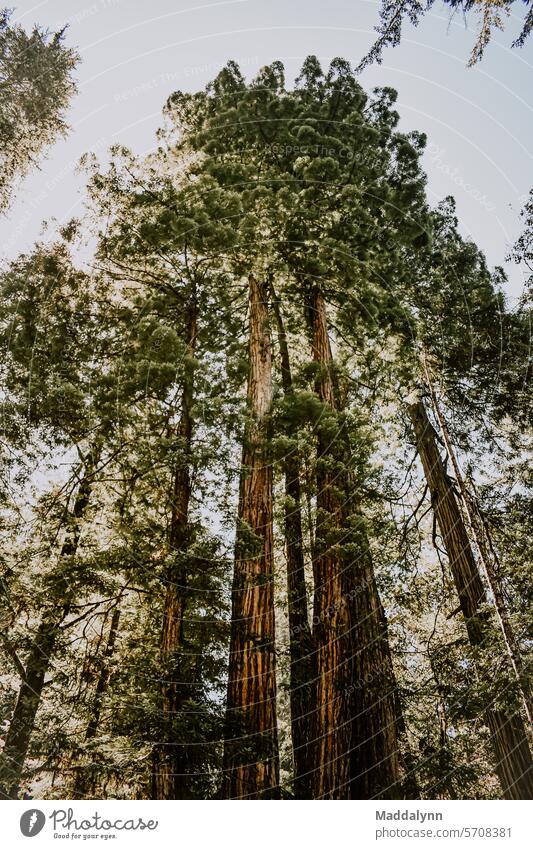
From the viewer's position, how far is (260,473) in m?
5.54

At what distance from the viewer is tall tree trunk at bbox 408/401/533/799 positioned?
4836mm

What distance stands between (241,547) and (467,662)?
3035 mm

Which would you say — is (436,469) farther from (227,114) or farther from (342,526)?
(227,114)

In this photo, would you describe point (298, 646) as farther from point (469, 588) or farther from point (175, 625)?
point (469, 588)

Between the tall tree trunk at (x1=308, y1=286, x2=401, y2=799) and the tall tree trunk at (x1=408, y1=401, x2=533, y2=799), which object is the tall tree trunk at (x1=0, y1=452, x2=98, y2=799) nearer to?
the tall tree trunk at (x1=308, y1=286, x2=401, y2=799)

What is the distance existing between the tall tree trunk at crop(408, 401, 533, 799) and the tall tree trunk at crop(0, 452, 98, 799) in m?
4.48

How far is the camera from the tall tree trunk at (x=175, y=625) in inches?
141

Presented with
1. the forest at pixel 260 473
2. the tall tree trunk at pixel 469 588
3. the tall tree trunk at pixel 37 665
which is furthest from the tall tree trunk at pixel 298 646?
Answer: the tall tree trunk at pixel 37 665

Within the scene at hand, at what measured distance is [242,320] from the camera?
8.65 meters

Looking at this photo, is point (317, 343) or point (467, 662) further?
point (317, 343)

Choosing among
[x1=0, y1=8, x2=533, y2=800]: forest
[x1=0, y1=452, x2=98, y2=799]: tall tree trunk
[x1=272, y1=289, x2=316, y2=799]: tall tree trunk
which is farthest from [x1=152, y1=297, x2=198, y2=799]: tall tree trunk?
[x1=272, y1=289, x2=316, y2=799]: tall tree trunk

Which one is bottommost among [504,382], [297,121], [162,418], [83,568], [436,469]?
[83,568]
